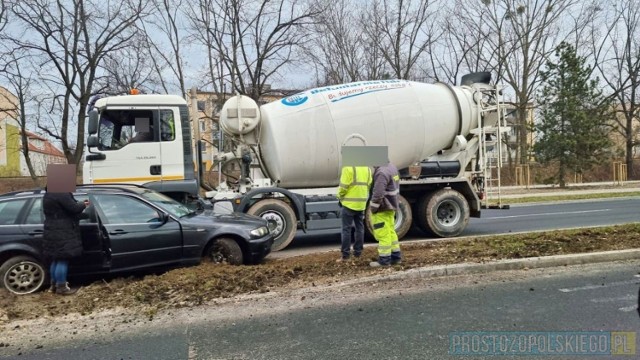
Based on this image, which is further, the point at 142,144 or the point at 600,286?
the point at 142,144

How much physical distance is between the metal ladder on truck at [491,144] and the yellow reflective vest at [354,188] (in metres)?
4.97

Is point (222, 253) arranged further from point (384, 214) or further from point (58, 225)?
point (384, 214)

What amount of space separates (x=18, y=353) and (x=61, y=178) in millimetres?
2473

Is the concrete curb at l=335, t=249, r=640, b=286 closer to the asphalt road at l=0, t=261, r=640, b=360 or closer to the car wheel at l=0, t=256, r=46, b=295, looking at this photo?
the asphalt road at l=0, t=261, r=640, b=360

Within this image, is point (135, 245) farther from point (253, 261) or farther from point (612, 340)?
point (612, 340)

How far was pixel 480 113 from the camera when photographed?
1069 centimetres

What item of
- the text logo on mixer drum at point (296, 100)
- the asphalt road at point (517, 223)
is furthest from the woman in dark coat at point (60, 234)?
the text logo on mixer drum at point (296, 100)

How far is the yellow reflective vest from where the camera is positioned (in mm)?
6820

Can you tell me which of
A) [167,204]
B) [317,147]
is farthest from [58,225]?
[317,147]

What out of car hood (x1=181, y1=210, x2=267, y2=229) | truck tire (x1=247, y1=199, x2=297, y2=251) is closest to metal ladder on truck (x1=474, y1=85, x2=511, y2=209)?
truck tire (x1=247, y1=199, x2=297, y2=251)

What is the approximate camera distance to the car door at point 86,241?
6316 millimetres

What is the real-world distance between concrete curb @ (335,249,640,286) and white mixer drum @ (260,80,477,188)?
4.03 metres

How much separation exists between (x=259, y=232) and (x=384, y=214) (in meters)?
2.02

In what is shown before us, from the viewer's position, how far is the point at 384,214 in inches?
264
